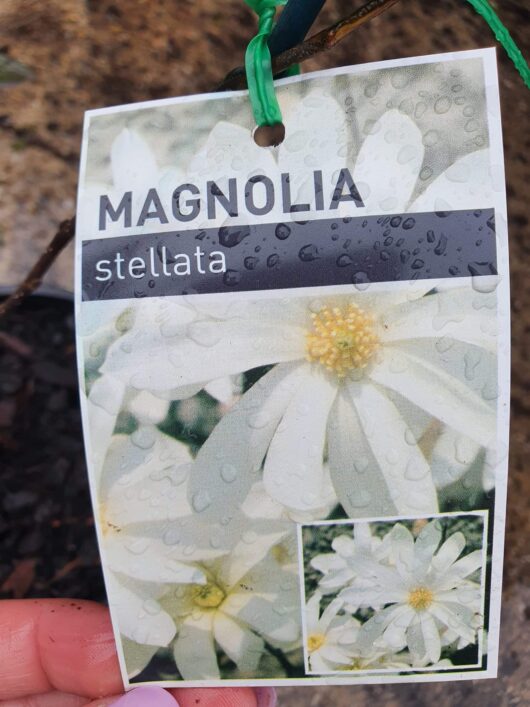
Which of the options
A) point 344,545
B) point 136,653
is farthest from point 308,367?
point 136,653

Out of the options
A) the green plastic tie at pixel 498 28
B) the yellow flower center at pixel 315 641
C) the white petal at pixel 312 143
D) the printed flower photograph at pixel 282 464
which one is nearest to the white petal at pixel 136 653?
the printed flower photograph at pixel 282 464

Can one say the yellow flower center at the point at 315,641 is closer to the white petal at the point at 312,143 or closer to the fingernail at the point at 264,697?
the fingernail at the point at 264,697

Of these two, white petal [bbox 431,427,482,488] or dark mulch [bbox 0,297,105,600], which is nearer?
white petal [bbox 431,427,482,488]

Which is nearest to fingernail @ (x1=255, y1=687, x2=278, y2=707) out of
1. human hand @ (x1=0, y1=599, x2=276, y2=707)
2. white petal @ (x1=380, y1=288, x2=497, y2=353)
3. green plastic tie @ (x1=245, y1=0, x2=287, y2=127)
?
human hand @ (x1=0, y1=599, x2=276, y2=707)

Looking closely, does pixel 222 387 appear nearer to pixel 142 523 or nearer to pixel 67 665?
pixel 142 523

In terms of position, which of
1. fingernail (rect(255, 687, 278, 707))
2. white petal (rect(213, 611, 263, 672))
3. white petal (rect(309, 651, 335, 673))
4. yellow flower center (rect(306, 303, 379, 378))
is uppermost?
yellow flower center (rect(306, 303, 379, 378))

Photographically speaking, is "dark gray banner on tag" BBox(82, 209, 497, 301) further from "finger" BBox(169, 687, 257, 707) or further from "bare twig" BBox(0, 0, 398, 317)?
"finger" BBox(169, 687, 257, 707)
